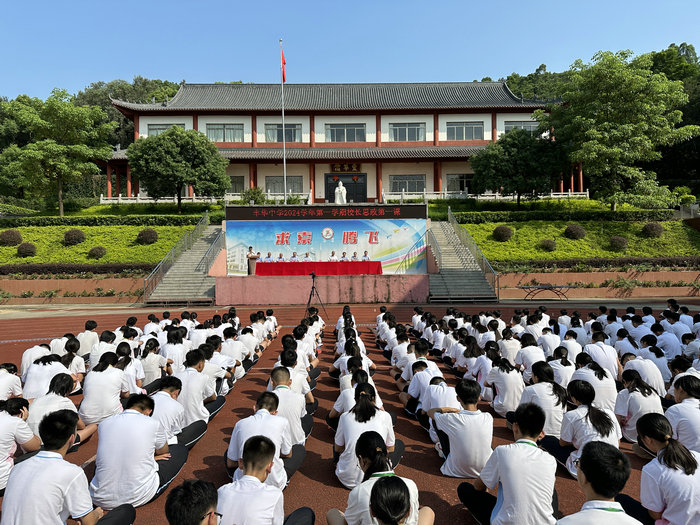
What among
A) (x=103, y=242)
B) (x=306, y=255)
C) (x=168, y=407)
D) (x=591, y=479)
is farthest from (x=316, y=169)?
(x=591, y=479)

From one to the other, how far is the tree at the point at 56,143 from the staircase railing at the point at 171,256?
32.7ft

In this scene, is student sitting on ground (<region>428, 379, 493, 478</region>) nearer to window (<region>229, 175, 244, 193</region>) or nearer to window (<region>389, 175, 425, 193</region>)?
window (<region>389, 175, 425, 193</region>)

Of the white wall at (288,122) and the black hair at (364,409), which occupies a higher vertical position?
the white wall at (288,122)

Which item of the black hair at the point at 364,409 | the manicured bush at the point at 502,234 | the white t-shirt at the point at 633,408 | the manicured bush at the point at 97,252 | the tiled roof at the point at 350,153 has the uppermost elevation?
the tiled roof at the point at 350,153

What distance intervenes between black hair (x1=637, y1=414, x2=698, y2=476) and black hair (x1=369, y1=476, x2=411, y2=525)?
7.60 feet

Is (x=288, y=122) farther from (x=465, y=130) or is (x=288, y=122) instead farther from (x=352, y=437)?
(x=352, y=437)

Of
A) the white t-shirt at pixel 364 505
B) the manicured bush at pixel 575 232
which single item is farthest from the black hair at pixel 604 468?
the manicured bush at pixel 575 232

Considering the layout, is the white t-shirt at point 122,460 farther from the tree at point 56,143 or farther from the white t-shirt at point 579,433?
the tree at point 56,143

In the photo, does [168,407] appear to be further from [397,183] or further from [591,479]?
[397,183]

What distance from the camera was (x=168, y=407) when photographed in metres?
5.24

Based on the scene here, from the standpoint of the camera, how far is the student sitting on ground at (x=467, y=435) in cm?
489

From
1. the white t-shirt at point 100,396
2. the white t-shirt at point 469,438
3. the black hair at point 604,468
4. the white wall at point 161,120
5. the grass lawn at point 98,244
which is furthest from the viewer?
the white wall at point 161,120

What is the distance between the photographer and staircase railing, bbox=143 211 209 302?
2161cm

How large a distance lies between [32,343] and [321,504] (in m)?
13.1
